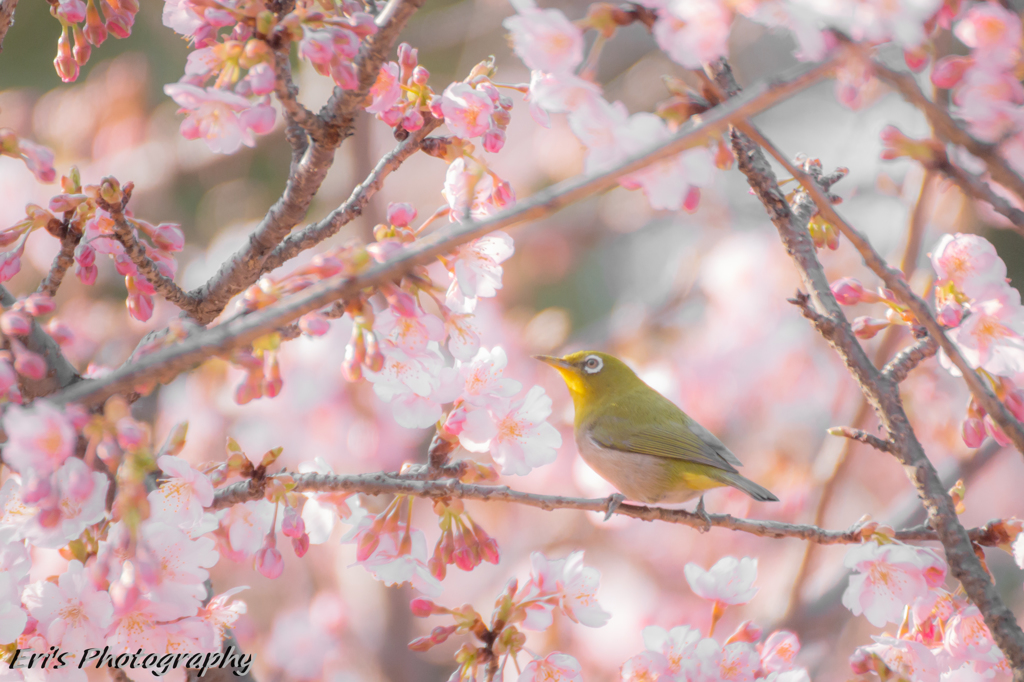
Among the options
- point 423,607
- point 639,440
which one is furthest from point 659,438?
point 423,607

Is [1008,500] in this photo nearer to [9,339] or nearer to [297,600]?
[297,600]

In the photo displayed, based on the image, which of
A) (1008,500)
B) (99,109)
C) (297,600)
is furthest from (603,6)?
(1008,500)

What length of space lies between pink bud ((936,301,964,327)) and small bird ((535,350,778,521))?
3.95 feet

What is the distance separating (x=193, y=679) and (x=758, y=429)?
5.20 meters

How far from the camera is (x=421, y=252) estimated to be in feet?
3.30

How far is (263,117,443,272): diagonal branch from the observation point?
1784 millimetres

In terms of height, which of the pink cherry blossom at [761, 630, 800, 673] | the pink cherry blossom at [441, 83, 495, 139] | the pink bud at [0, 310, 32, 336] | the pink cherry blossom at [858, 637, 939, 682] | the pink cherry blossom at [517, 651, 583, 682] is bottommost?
the pink cherry blossom at [761, 630, 800, 673]

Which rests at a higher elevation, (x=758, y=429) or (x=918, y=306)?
(x=918, y=306)

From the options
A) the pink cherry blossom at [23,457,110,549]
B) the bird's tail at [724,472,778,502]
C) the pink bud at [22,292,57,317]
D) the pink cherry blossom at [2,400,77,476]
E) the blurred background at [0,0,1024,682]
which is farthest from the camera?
the blurred background at [0,0,1024,682]

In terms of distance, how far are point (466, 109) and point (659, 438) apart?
77.9 inches

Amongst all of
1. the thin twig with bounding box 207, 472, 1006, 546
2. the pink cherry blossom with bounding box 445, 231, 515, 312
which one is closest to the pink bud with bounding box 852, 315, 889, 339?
the thin twig with bounding box 207, 472, 1006, 546

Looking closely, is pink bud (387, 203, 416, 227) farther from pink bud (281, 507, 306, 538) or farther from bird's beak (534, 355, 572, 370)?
bird's beak (534, 355, 572, 370)

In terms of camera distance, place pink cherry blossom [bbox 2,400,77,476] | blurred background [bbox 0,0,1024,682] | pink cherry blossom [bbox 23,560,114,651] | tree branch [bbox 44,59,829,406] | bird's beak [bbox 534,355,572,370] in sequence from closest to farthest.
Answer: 1. tree branch [bbox 44,59,829,406]
2. pink cherry blossom [bbox 2,400,77,476]
3. pink cherry blossom [bbox 23,560,114,651]
4. bird's beak [bbox 534,355,572,370]
5. blurred background [bbox 0,0,1024,682]

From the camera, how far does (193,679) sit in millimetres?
1904
